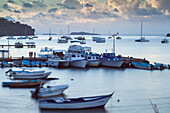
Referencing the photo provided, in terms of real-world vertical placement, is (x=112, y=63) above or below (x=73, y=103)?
above

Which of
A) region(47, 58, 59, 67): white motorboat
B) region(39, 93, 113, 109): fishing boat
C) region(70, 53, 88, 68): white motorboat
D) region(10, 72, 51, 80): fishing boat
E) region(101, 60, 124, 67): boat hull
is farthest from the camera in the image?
region(101, 60, 124, 67): boat hull

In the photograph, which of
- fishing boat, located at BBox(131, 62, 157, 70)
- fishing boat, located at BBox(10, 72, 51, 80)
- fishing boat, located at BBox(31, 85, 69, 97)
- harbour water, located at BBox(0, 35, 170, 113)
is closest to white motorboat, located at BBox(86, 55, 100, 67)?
harbour water, located at BBox(0, 35, 170, 113)

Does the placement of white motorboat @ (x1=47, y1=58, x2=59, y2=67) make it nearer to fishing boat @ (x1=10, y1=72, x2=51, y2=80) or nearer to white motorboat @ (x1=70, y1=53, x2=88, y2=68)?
white motorboat @ (x1=70, y1=53, x2=88, y2=68)

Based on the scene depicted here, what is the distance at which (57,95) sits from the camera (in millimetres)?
31609

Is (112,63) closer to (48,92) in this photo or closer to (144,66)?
(144,66)

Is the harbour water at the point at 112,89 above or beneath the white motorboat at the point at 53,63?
beneath

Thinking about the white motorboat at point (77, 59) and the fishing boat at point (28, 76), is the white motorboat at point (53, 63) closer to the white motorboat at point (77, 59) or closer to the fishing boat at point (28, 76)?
the white motorboat at point (77, 59)

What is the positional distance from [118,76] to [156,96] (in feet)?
47.7

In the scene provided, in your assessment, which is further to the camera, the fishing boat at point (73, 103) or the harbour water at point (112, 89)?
the harbour water at point (112, 89)

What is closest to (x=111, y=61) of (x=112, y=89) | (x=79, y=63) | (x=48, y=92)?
(x=79, y=63)

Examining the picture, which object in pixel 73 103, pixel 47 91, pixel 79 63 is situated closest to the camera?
pixel 73 103

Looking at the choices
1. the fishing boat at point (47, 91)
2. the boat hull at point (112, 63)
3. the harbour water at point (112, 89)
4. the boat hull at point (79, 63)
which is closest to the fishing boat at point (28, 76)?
the harbour water at point (112, 89)

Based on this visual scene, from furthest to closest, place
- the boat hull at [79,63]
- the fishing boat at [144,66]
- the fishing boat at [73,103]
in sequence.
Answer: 1. the boat hull at [79,63]
2. the fishing boat at [144,66]
3. the fishing boat at [73,103]

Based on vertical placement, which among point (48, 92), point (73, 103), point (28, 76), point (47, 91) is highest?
point (28, 76)
